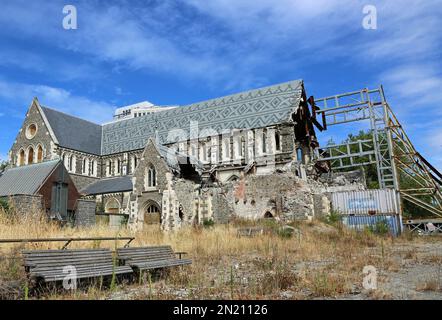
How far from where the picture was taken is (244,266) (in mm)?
9625

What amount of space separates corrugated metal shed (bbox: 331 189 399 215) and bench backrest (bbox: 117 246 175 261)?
1560 cm

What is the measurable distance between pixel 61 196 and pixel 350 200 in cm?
1804

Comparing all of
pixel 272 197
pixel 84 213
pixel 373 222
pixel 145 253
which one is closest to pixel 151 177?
pixel 84 213

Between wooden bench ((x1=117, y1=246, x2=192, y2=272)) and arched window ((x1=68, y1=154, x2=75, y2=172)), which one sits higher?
arched window ((x1=68, y1=154, x2=75, y2=172))

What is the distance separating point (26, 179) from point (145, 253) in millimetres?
16780

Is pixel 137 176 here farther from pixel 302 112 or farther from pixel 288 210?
pixel 302 112

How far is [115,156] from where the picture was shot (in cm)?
3741

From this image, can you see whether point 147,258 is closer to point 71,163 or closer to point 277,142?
point 277,142

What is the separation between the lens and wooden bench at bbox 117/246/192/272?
7.46m

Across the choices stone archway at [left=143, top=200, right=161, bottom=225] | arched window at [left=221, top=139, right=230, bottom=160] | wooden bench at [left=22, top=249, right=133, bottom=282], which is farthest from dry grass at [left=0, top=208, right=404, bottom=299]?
arched window at [left=221, top=139, right=230, bottom=160]

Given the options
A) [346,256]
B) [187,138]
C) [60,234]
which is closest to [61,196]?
[60,234]

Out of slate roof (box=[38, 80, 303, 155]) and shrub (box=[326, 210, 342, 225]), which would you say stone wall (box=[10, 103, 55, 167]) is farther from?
shrub (box=[326, 210, 342, 225])

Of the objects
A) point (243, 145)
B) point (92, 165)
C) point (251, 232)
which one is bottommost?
point (251, 232)

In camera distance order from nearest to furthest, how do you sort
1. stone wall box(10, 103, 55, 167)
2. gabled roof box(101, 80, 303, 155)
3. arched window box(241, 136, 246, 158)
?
arched window box(241, 136, 246, 158) < gabled roof box(101, 80, 303, 155) < stone wall box(10, 103, 55, 167)
